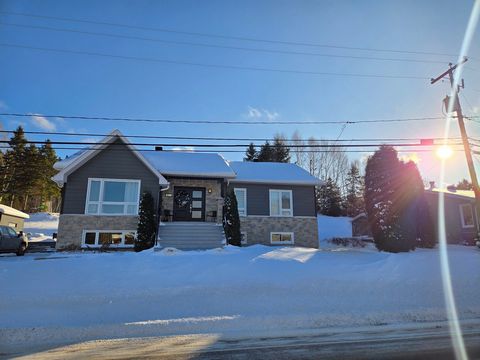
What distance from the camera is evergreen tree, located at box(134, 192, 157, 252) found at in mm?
14617

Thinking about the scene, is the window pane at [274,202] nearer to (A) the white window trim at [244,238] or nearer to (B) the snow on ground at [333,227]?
(A) the white window trim at [244,238]

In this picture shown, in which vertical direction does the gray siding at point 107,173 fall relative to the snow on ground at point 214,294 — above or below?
above

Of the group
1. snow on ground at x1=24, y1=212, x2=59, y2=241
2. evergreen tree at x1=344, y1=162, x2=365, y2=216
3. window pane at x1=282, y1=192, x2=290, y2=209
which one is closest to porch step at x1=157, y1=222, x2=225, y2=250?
window pane at x1=282, y1=192, x2=290, y2=209

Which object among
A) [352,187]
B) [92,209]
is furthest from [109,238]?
[352,187]

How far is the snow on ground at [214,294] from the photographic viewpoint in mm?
6070

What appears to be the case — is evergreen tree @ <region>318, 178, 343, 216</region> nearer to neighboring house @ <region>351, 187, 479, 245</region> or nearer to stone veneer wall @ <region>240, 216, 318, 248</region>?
neighboring house @ <region>351, 187, 479, 245</region>

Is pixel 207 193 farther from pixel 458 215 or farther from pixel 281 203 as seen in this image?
pixel 458 215

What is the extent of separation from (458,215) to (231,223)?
19.8 metres

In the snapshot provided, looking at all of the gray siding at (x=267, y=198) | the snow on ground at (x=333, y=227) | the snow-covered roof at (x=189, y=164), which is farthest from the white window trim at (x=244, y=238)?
the snow on ground at (x=333, y=227)

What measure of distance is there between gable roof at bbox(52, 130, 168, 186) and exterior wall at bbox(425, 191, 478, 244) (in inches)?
814

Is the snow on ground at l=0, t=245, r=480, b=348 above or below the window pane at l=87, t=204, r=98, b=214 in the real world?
below

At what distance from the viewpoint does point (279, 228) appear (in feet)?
63.5

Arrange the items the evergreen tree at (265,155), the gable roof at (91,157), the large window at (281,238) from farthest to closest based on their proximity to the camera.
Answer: the evergreen tree at (265,155) < the large window at (281,238) < the gable roof at (91,157)

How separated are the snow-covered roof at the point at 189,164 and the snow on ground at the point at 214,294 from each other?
6.91 meters
